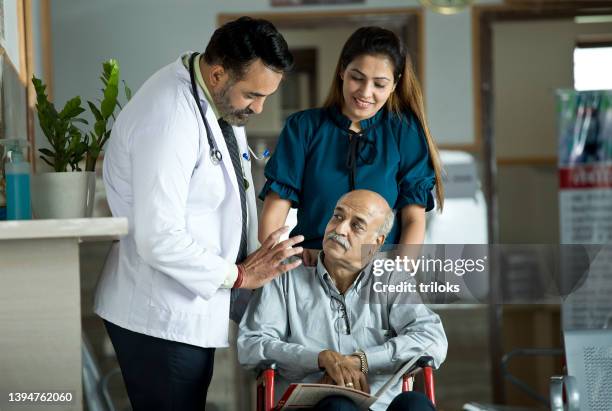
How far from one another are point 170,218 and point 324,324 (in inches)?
24.8

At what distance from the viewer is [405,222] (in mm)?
2766

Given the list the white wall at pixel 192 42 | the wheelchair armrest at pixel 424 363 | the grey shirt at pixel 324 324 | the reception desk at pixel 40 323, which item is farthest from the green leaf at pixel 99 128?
the white wall at pixel 192 42

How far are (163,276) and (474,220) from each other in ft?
11.6

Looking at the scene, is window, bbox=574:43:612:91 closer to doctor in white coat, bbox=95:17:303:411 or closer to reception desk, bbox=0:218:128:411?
doctor in white coat, bbox=95:17:303:411

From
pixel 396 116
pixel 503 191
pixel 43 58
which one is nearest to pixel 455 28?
pixel 503 191

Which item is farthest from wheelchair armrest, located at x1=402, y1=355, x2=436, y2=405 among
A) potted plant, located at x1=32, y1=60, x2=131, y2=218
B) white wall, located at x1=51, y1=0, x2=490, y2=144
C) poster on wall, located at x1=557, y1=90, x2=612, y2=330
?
white wall, located at x1=51, y1=0, x2=490, y2=144

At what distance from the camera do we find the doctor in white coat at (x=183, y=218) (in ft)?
7.40

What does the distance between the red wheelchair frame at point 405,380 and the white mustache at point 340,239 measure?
0.37m

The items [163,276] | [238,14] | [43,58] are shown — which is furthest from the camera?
[238,14]

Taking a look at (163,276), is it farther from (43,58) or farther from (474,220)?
(474,220)

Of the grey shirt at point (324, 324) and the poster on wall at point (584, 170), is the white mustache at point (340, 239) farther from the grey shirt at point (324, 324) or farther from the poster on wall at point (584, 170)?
the poster on wall at point (584, 170)

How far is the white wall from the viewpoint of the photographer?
5602mm

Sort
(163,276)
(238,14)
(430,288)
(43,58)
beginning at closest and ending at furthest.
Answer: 1. (163,276)
2. (430,288)
3. (43,58)
4. (238,14)

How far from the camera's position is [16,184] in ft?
7.45
